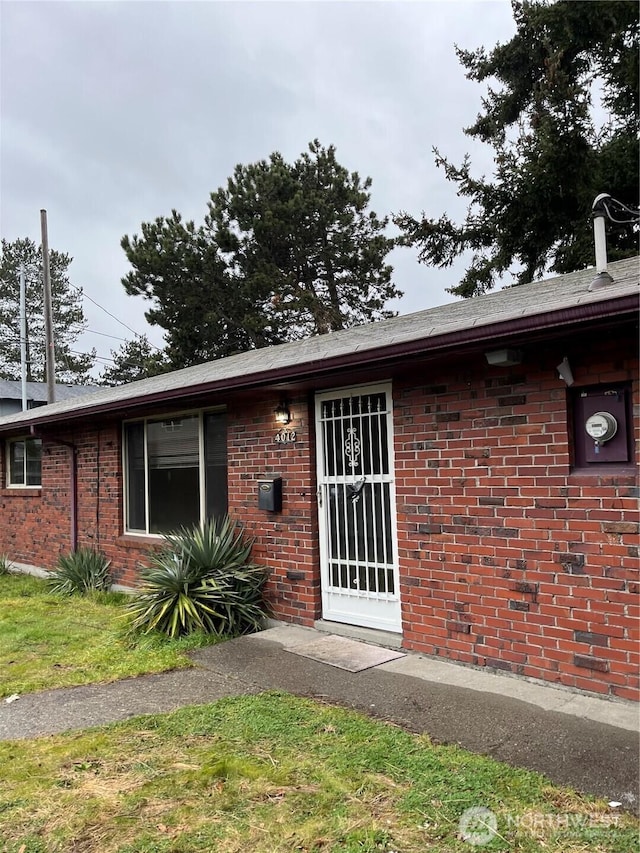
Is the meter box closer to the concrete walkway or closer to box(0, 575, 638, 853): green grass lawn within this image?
the concrete walkway

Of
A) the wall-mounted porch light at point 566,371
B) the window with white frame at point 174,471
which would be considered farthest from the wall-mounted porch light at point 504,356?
the window with white frame at point 174,471

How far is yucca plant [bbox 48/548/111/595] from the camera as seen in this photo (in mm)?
8297

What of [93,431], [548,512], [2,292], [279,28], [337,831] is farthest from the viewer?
[2,292]

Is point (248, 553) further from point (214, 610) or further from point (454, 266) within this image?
point (454, 266)

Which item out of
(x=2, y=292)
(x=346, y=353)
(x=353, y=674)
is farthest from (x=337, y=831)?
(x=2, y=292)

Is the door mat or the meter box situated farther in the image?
the door mat

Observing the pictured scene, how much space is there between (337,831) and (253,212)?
67.3 feet

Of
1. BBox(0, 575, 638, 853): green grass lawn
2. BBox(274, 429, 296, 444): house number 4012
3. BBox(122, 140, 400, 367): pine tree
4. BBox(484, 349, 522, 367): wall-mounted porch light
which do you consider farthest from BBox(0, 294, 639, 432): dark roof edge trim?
BBox(122, 140, 400, 367): pine tree

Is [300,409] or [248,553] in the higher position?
[300,409]

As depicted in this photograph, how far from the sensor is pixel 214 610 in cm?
571

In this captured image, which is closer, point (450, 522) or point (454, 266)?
point (450, 522)

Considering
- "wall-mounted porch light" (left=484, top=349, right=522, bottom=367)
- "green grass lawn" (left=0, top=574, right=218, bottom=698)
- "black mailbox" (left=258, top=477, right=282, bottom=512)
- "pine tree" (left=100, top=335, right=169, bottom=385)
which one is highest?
"pine tree" (left=100, top=335, right=169, bottom=385)

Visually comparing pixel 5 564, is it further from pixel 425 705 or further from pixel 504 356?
pixel 504 356
